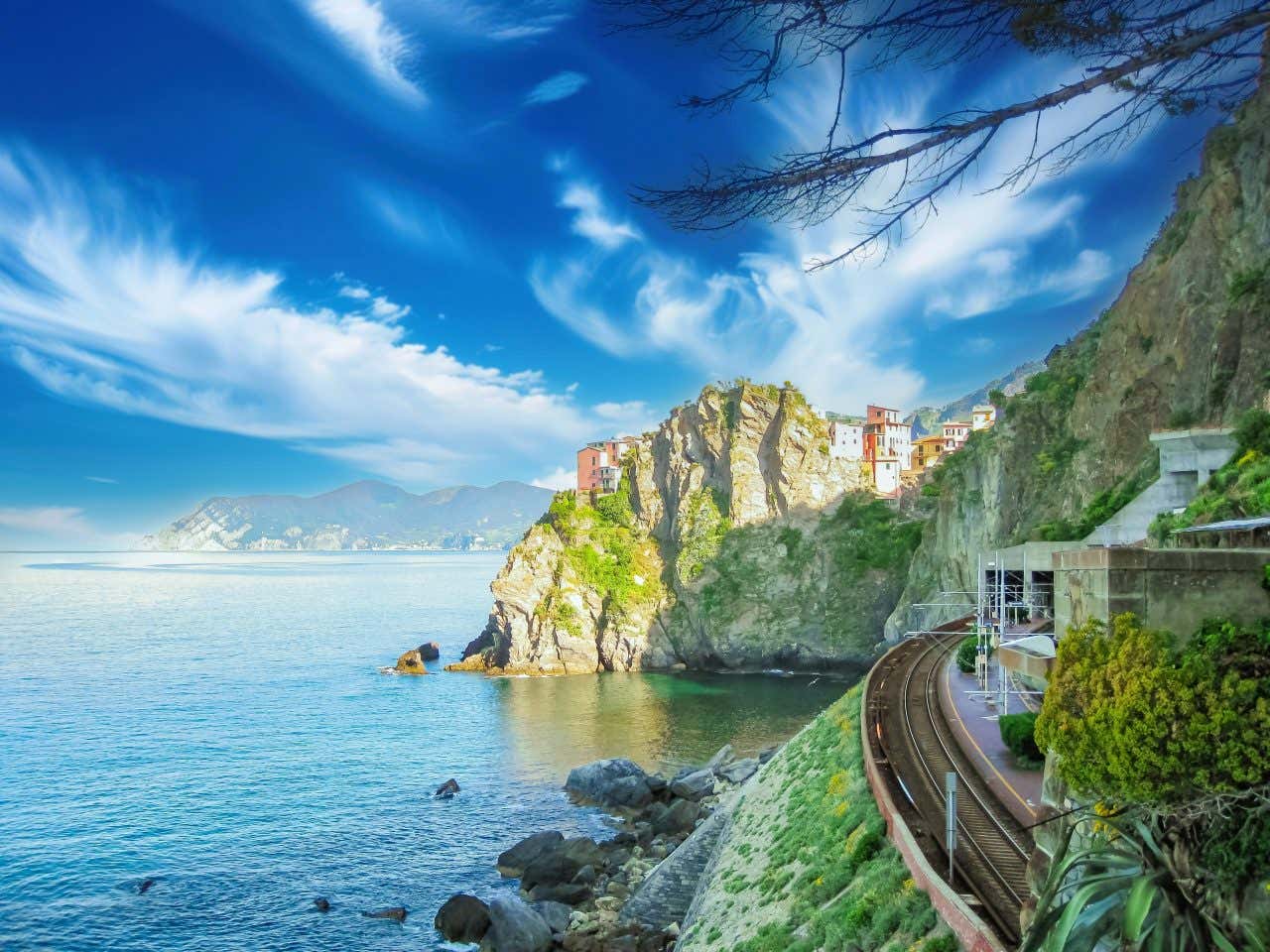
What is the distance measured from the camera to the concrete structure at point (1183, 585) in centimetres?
807

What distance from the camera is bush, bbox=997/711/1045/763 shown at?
Result: 18.2 metres

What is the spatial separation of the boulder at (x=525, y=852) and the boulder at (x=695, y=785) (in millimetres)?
7979

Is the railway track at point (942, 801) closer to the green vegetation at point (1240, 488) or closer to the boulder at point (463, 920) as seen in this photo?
the green vegetation at point (1240, 488)

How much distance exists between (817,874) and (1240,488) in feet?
43.7

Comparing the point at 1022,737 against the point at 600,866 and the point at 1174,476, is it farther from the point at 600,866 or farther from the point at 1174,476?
the point at 600,866

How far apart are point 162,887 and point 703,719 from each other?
1386 inches

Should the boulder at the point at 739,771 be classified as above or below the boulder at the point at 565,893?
above

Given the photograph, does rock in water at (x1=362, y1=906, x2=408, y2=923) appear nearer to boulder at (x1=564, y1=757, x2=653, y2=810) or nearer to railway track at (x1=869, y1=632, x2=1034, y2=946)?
boulder at (x1=564, y1=757, x2=653, y2=810)

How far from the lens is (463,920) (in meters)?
25.5

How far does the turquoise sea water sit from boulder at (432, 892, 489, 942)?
708 mm

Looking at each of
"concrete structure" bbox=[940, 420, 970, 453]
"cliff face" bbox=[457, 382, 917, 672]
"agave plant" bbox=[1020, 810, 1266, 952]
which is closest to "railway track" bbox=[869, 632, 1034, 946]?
"agave plant" bbox=[1020, 810, 1266, 952]

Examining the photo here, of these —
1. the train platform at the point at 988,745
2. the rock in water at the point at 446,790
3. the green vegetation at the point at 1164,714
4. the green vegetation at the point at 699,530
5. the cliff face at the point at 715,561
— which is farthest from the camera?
the green vegetation at the point at 699,530

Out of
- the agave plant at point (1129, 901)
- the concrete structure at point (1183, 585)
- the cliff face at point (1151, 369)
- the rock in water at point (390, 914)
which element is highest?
the cliff face at point (1151, 369)

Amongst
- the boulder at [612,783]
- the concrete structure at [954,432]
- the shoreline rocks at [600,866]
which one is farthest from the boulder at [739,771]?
the concrete structure at [954,432]
